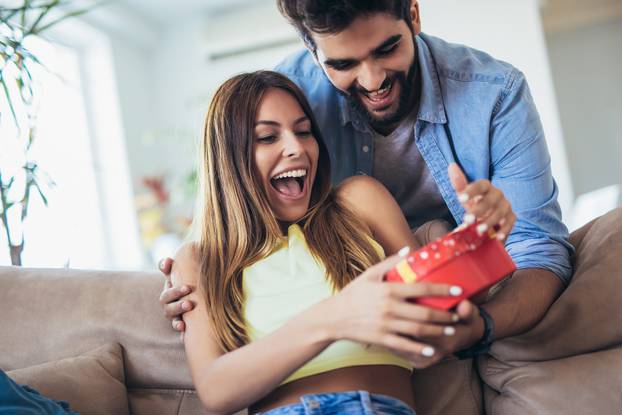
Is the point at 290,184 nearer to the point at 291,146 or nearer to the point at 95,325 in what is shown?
the point at 291,146

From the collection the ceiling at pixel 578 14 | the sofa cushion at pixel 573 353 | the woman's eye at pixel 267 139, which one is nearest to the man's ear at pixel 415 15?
the woman's eye at pixel 267 139

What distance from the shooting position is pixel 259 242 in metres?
1.52

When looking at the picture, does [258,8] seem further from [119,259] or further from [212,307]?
[212,307]

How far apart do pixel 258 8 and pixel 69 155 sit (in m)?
2.03

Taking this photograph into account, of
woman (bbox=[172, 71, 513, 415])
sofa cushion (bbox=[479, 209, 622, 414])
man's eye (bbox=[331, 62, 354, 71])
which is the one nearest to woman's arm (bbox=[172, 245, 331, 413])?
woman (bbox=[172, 71, 513, 415])

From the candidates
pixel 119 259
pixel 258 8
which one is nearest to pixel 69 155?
pixel 119 259

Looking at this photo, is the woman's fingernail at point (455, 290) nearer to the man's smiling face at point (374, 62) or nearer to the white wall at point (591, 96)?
the man's smiling face at point (374, 62)

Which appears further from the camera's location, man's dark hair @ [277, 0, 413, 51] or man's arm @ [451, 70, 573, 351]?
man's dark hair @ [277, 0, 413, 51]

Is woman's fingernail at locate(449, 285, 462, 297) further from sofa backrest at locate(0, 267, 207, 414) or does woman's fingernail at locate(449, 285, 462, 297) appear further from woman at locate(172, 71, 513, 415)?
sofa backrest at locate(0, 267, 207, 414)

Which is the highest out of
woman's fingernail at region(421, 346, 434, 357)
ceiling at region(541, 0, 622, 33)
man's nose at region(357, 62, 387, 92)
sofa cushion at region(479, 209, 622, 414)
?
ceiling at region(541, 0, 622, 33)

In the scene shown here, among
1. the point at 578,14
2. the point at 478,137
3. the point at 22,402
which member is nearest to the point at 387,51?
the point at 478,137

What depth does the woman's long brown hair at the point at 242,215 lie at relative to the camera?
1435mm

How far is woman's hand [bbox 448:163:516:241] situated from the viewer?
992mm

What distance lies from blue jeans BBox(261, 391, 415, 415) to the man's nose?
0.72 m
